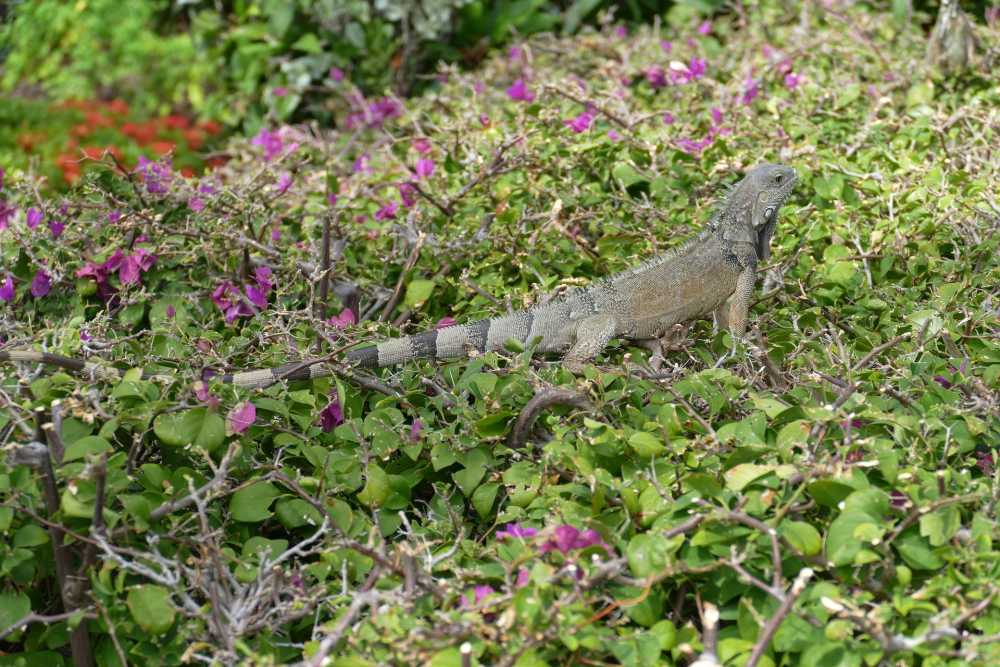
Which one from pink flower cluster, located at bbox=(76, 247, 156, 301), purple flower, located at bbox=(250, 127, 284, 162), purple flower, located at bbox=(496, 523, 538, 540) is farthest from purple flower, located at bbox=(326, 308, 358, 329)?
purple flower, located at bbox=(250, 127, 284, 162)

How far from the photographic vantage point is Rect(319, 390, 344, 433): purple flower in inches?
96.0

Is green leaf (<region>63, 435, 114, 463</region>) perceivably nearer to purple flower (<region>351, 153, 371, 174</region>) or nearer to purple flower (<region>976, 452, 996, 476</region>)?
purple flower (<region>976, 452, 996, 476</region>)

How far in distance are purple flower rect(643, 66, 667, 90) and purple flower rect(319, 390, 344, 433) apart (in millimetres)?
3157

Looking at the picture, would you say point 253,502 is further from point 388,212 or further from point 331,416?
Answer: point 388,212

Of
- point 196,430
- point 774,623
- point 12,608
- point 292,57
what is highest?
point 196,430

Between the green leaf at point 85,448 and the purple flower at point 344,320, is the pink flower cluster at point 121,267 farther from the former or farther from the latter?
the green leaf at point 85,448

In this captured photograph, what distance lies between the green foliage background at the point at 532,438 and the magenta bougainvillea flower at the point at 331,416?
27 mm

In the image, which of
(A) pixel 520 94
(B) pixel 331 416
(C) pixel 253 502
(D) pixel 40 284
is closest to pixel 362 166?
(A) pixel 520 94

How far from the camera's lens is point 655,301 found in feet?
10.2

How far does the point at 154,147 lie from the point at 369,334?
4705mm

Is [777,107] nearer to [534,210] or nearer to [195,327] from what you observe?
[534,210]

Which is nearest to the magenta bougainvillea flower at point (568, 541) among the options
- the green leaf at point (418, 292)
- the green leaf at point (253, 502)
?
the green leaf at point (253, 502)

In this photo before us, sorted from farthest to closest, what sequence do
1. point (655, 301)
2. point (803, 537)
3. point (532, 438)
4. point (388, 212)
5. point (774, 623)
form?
point (388, 212) < point (655, 301) < point (532, 438) < point (803, 537) < point (774, 623)

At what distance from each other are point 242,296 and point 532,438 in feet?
3.35
